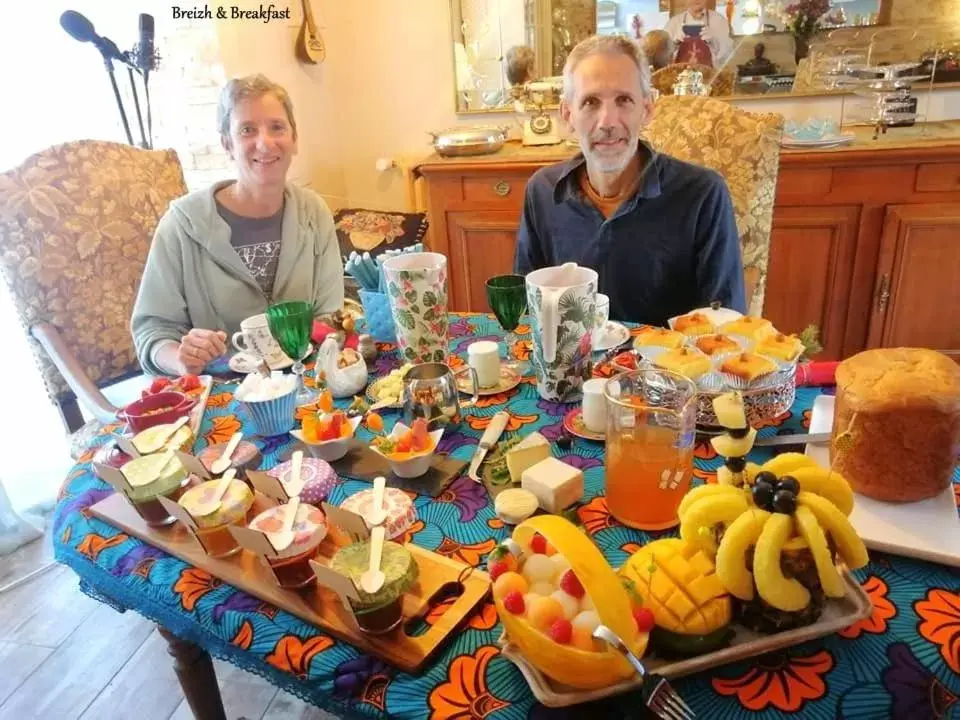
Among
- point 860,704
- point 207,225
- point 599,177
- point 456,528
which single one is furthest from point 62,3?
point 860,704

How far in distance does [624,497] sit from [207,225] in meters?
1.34

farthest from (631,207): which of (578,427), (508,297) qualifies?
(578,427)

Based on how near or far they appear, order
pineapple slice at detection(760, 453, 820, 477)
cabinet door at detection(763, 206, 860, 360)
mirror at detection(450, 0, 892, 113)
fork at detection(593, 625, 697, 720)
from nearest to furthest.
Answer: fork at detection(593, 625, 697, 720) → pineapple slice at detection(760, 453, 820, 477) → cabinet door at detection(763, 206, 860, 360) → mirror at detection(450, 0, 892, 113)

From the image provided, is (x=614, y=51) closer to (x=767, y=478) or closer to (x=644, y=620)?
(x=767, y=478)

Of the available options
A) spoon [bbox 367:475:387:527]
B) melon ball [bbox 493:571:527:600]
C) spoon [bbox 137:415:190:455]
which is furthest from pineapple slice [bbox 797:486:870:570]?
spoon [bbox 137:415:190:455]

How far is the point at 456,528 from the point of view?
82 cm

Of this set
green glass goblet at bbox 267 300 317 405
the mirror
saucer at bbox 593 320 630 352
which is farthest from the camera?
the mirror

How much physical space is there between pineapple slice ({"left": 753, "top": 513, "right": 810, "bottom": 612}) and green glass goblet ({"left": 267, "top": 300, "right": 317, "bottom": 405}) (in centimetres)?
82

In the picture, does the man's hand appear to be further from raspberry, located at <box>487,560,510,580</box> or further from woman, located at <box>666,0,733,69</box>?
woman, located at <box>666,0,733,69</box>

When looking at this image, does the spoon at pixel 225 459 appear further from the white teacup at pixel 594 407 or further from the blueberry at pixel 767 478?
the blueberry at pixel 767 478

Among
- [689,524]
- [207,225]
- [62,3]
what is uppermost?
[62,3]

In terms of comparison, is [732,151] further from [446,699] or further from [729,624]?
[446,699]

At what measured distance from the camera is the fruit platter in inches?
21.9

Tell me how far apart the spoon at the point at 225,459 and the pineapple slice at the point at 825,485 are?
0.72 meters
